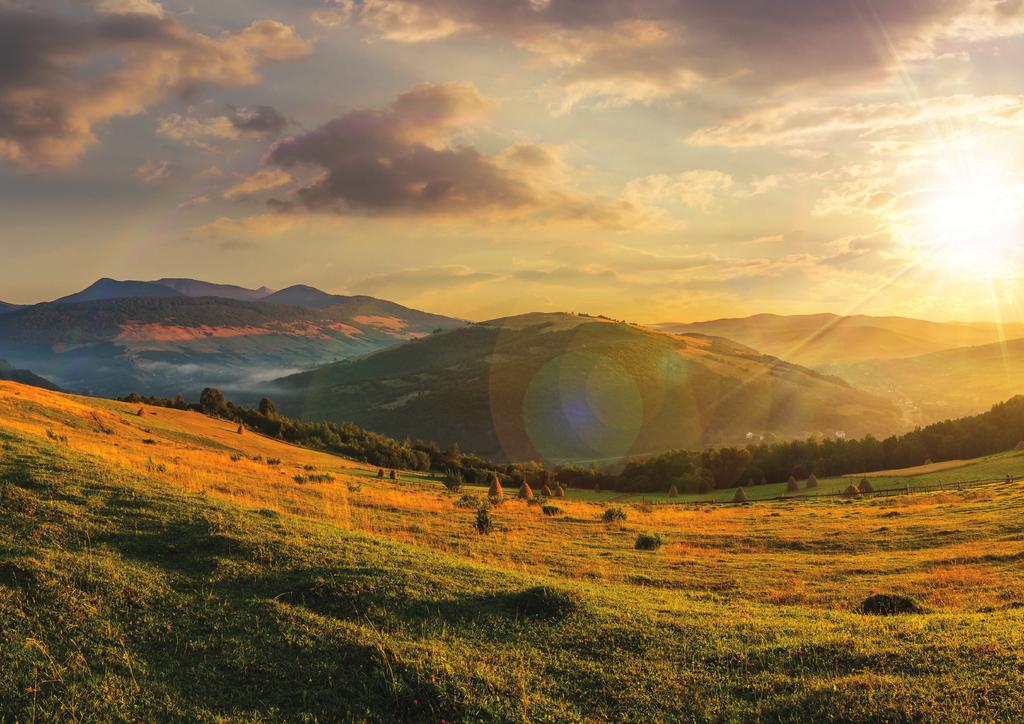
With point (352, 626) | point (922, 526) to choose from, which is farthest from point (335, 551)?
point (922, 526)

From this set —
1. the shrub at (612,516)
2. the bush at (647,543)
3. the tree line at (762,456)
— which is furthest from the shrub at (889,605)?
the tree line at (762,456)

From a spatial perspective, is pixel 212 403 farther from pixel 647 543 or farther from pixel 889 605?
pixel 889 605

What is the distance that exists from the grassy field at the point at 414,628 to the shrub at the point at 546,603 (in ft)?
0.17

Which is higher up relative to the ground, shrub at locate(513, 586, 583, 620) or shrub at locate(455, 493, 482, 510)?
shrub at locate(513, 586, 583, 620)

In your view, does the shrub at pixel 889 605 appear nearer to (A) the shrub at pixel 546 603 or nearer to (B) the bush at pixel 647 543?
(A) the shrub at pixel 546 603

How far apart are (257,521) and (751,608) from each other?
546 inches

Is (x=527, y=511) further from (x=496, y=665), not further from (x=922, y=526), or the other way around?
(x=496, y=665)

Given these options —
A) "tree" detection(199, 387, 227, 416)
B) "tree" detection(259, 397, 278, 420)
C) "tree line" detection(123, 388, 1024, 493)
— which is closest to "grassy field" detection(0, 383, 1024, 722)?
"tree line" detection(123, 388, 1024, 493)

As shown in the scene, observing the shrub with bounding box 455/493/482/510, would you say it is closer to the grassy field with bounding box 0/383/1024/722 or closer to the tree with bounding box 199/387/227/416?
the grassy field with bounding box 0/383/1024/722

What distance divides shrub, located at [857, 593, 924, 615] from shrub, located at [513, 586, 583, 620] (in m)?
8.34

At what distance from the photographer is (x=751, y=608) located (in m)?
14.8

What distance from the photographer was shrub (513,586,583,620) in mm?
11805

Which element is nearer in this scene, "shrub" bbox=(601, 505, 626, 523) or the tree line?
"shrub" bbox=(601, 505, 626, 523)

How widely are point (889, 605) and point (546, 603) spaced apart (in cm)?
966
